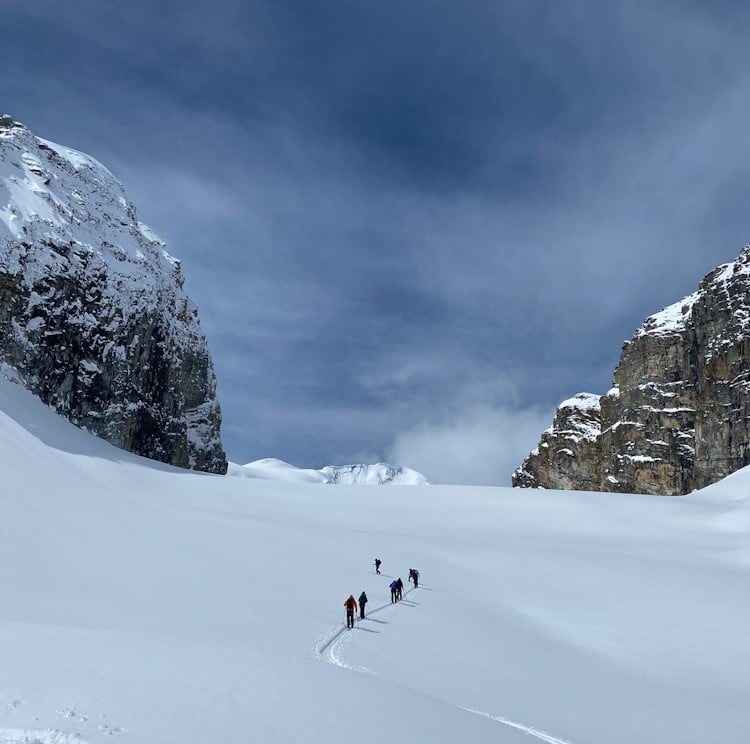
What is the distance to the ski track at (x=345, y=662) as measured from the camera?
10.6m

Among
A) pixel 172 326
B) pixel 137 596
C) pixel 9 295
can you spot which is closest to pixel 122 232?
pixel 172 326

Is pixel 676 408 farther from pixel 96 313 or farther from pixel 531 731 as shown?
pixel 531 731

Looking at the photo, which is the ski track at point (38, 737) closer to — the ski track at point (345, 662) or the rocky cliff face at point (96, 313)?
the ski track at point (345, 662)

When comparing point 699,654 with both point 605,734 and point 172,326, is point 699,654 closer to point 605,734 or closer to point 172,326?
point 605,734

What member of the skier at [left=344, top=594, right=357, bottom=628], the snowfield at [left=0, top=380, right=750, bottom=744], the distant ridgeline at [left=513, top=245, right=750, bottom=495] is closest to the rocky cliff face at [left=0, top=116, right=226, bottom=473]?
the snowfield at [left=0, top=380, right=750, bottom=744]

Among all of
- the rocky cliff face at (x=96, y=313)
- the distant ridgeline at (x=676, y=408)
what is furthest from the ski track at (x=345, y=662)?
the distant ridgeline at (x=676, y=408)

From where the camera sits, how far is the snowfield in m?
8.11

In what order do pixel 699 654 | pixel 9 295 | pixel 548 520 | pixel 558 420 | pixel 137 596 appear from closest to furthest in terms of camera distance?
pixel 137 596
pixel 699 654
pixel 548 520
pixel 9 295
pixel 558 420

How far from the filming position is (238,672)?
909 cm

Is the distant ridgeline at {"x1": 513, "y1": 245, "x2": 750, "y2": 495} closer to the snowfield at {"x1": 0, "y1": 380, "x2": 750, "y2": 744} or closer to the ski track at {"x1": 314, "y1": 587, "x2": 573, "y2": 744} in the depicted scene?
the snowfield at {"x1": 0, "y1": 380, "x2": 750, "y2": 744}

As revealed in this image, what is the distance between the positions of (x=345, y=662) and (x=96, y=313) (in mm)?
61866

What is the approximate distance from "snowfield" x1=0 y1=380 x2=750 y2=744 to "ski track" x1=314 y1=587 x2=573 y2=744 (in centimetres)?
8

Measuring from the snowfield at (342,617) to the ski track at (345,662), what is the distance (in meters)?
0.08

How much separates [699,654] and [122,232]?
77.4 meters
